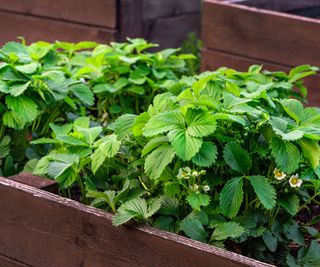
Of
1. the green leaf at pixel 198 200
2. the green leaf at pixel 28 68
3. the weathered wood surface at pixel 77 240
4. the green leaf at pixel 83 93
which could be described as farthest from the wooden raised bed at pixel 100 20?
the green leaf at pixel 198 200

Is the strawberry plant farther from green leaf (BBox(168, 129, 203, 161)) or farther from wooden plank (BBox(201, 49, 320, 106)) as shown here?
wooden plank (BBox(201, 49, 320, 106))

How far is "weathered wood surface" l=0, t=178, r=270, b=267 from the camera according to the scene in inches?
68.6

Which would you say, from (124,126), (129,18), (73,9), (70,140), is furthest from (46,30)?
(124,126)

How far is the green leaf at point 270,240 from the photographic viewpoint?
1.89m

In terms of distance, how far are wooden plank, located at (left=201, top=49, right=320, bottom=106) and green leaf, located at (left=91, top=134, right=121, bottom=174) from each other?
1.38 metres

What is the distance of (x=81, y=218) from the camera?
192 cm

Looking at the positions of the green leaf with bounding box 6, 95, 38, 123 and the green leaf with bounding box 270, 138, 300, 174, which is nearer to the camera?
the green leaf with bounding box 270, 138, 300, 174

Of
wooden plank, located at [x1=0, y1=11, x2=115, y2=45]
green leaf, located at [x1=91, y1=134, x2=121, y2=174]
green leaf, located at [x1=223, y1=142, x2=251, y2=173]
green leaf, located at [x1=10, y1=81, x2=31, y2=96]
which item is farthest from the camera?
wooden plank, located at [x1=0, y1=11, x2=115, y2=45]

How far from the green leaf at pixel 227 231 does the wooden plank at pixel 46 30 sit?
2126mm

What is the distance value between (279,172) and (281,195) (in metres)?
0.08

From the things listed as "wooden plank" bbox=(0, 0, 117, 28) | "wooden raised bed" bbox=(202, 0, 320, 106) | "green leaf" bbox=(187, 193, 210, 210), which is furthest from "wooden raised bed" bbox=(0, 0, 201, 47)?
"green leaf" bbox=(187, 193, 210, 210)

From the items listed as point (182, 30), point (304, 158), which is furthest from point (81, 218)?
point (182, 30)

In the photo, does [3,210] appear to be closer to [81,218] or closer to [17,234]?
[17,234]

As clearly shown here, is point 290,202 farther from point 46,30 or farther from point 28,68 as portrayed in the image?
point 46,30
